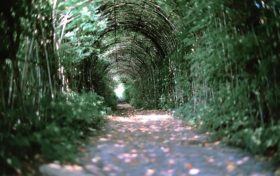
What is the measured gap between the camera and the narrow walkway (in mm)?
4516

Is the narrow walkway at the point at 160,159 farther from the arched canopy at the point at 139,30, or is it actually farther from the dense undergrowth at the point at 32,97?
the arched canopy at the point at 139,30

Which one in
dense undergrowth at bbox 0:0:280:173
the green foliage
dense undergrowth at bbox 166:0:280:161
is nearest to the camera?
the green foliage

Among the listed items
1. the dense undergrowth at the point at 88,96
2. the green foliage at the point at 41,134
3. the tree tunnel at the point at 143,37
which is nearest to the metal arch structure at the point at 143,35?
the tree tunnel at the point at 143,37

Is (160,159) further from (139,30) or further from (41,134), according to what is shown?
(139,30)

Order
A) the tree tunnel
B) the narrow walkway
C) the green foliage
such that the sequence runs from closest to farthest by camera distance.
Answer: the green foliage → the narrow walkway → the tree tunnel

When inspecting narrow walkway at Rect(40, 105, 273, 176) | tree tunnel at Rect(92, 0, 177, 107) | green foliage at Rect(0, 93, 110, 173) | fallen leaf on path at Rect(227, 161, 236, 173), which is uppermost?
tree tunnel at Rect(92, 0, 177, 107)

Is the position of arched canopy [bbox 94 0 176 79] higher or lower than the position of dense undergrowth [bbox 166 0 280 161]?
higher

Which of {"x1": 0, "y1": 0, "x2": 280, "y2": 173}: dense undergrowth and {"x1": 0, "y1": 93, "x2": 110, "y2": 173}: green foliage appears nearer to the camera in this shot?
{"x1": 0, "y1": 93, "x2": 110, "y2": 173}: green foliage

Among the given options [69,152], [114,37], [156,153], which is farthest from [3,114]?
[114,37]

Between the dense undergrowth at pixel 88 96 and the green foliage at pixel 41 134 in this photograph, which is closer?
the green foliage at pixel 41 134

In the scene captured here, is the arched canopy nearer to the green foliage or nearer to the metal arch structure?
the metal arch structure

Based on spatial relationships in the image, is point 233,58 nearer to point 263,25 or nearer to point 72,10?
point 263,25

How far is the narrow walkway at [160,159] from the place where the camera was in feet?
14.8

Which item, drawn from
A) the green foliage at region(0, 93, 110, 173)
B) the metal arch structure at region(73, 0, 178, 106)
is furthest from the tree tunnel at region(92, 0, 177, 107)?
the green foliage at region(0, 93, 110, 173)
